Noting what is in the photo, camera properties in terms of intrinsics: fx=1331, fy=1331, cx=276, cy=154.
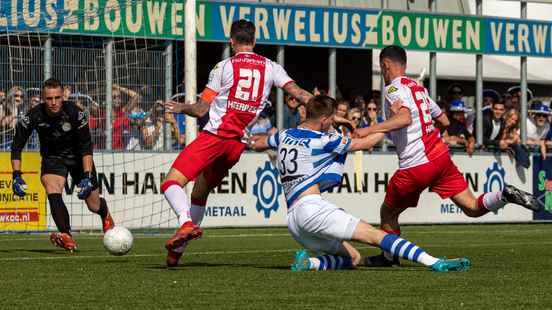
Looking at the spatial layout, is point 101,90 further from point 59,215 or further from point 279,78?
point 279,78

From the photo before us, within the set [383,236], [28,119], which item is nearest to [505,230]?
[28,119]

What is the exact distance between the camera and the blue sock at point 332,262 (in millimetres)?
11328

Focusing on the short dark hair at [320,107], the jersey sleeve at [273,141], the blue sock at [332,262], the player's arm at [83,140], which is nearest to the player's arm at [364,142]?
the short dark hair at [320,107]

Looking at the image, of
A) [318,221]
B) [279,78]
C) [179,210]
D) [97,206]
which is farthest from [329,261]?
[97,206]

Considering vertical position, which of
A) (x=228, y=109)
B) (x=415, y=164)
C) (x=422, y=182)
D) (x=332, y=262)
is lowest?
(x=332, y=262)

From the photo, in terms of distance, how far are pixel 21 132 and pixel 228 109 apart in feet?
12.7

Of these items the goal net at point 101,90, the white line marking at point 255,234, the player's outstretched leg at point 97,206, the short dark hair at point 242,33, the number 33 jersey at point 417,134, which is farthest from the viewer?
the goal net at point 101,90

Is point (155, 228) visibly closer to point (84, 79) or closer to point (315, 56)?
point (84, 79)

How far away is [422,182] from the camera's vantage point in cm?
1233

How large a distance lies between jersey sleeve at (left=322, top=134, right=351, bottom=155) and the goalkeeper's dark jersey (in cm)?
495

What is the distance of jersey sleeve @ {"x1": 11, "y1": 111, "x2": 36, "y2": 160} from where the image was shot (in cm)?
1509

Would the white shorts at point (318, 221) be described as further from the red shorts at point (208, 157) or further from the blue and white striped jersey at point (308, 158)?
the red shorts at point (208, 157)

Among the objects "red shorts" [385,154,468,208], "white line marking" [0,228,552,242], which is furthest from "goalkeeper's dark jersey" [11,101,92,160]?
"red shorts" [385,154,468,208]

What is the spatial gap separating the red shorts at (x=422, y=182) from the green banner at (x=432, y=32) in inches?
477
